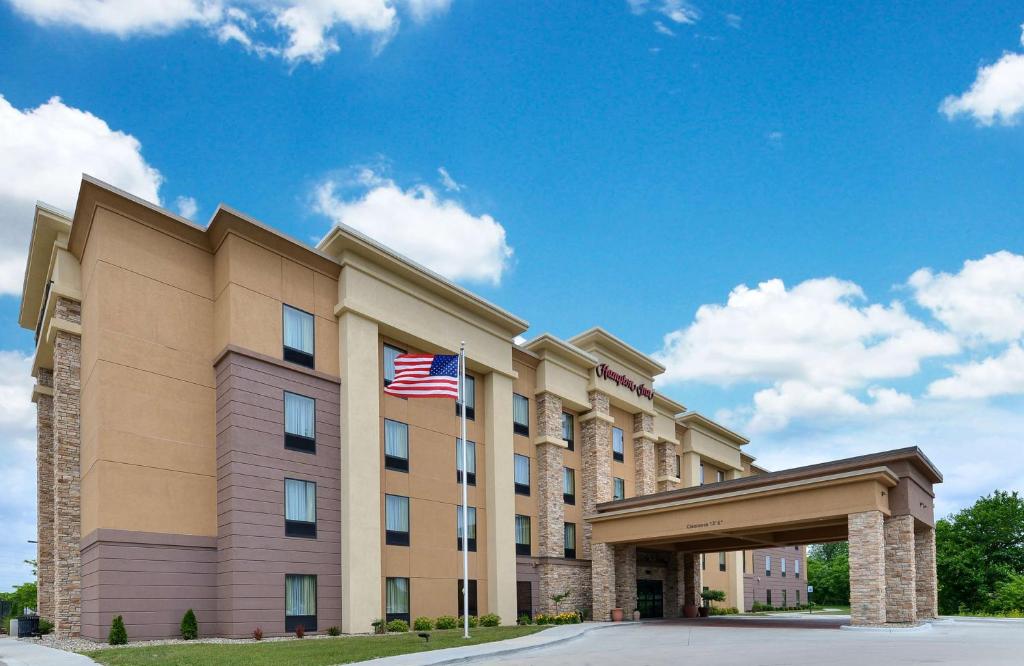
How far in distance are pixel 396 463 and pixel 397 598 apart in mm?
5109

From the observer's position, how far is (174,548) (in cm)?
2581

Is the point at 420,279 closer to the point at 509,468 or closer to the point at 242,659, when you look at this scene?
the point at 509,468

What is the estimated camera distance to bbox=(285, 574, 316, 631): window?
1070 inches

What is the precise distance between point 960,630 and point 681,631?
30.9ft

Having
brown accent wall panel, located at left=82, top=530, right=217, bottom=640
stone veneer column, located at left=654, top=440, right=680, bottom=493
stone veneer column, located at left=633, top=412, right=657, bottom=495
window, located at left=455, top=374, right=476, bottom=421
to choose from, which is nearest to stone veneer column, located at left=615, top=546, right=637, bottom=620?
stone veneer column, located at left=633, top=412, right=657, bottom=495

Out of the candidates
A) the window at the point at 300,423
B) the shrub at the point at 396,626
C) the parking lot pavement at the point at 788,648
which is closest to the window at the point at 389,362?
the window at the point at 300,423

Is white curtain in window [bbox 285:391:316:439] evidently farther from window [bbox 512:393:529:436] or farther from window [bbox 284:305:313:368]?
window [bbox 512:393:529:436]

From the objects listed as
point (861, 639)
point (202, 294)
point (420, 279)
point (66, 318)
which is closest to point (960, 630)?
point (861, 639)

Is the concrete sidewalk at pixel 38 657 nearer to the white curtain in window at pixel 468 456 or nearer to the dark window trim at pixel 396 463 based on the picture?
the dark window trim at pixel 396 463

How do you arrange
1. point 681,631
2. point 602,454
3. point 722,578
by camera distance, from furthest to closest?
point 722,578 → point 602,454 → point 681,631

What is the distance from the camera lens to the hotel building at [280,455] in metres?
25.7

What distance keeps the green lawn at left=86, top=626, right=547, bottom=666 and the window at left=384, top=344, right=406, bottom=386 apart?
1063cm

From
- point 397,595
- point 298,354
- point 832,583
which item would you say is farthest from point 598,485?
point 832,583

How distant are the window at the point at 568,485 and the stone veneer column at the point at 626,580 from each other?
3.60 metres
